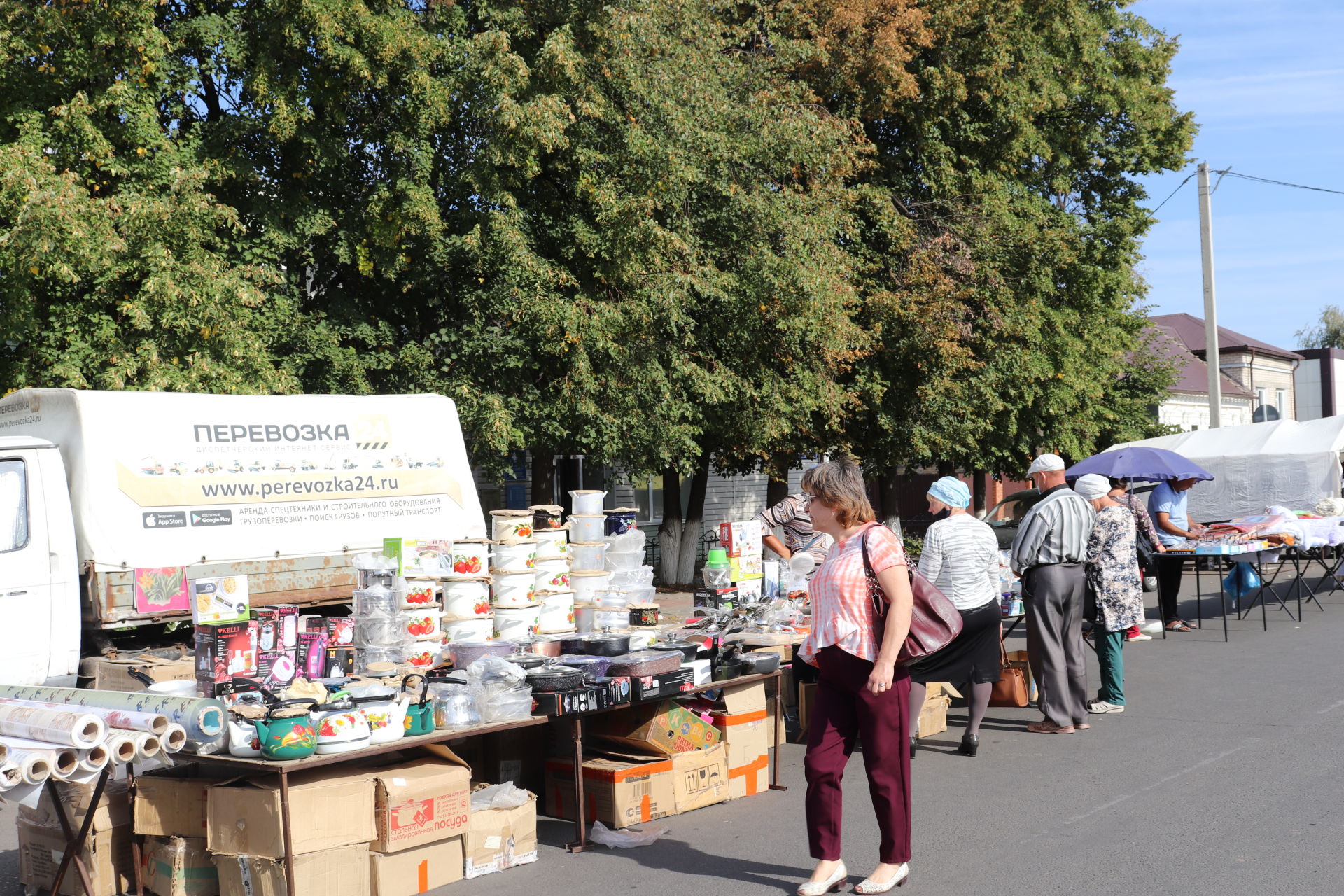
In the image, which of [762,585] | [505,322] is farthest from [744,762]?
[505,322]

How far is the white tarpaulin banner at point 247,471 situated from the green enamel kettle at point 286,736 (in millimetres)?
4695

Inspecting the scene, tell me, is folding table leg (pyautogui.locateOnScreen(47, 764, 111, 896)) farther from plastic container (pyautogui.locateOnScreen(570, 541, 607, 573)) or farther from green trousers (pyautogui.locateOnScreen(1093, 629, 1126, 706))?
green trousers (pyautogui.locateOnScreen(1093, 629, 1126, 706))

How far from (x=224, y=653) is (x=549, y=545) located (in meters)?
2.77

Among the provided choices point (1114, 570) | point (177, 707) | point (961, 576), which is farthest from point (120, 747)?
point (1114, 570)

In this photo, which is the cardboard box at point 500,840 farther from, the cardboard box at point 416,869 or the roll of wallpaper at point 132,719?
the roll of wallpaper at point 132,719

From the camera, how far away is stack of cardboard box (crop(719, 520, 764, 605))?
909cm

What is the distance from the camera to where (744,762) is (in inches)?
284

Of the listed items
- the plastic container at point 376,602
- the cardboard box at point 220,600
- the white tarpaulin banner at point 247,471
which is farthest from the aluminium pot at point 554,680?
the white tarpaulin banner at point 247,471

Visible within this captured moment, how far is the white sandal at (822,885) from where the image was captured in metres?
5.25

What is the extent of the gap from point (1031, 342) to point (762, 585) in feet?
45.7

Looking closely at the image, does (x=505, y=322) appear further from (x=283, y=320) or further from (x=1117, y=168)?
(x=1117, y=168)

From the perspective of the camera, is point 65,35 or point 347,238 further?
point 347,238

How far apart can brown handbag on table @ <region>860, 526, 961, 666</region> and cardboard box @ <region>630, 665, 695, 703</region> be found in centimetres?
163

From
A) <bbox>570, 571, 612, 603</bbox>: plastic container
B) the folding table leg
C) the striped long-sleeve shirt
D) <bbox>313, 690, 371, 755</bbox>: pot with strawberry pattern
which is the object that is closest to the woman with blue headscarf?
the striped long-sleeve shirt
